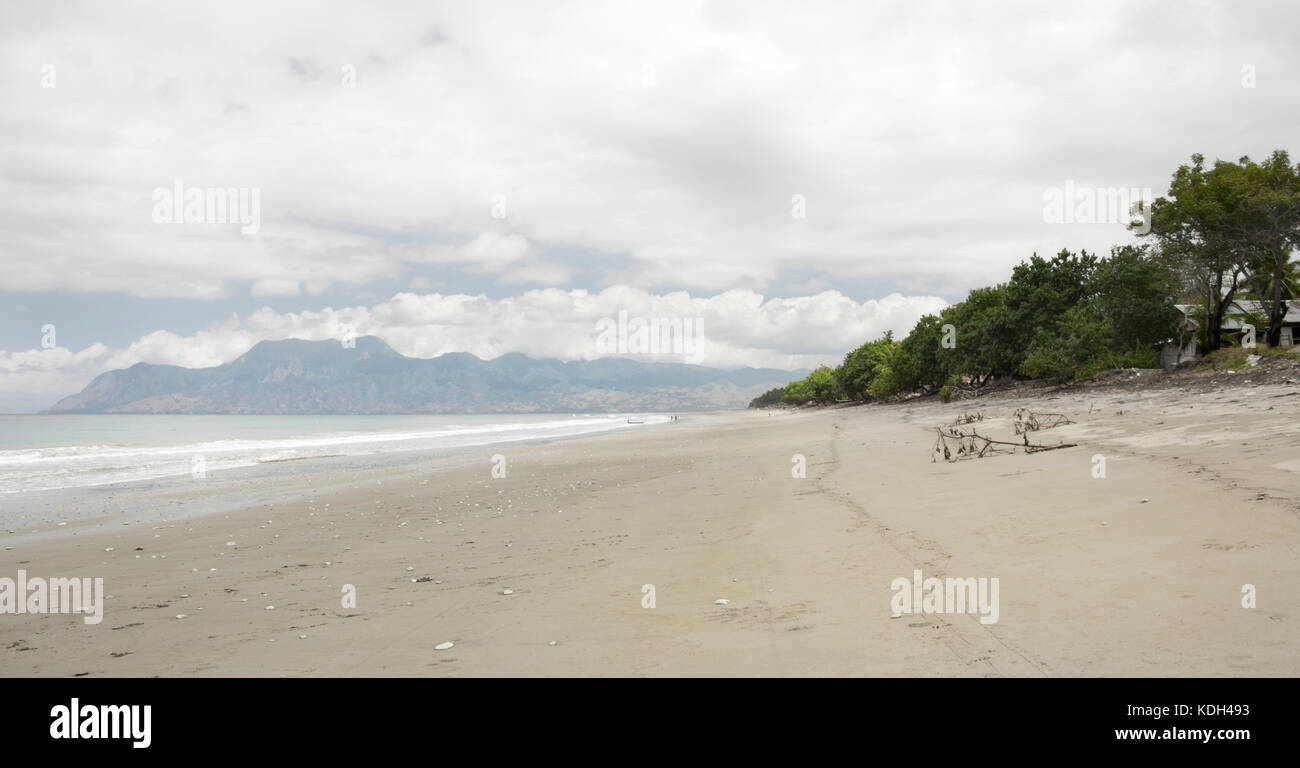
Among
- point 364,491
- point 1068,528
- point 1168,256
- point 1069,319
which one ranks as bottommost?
point 364,491

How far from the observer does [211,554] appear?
34.4 ft

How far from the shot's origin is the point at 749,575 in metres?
7.40

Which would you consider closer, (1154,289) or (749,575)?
(749,575)

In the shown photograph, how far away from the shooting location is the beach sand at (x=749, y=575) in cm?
468

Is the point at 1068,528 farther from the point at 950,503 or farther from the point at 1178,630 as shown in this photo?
the point at 1178,630

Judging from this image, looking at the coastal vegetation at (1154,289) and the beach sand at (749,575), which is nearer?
the beach sand at (749,575)

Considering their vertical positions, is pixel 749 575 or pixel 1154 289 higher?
pixel 1154 289

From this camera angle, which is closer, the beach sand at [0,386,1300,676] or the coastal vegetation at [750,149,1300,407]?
the beach sand at [0,386,1300,676]

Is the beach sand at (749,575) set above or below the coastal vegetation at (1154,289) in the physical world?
below

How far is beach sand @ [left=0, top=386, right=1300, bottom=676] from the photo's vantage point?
4.68 meters

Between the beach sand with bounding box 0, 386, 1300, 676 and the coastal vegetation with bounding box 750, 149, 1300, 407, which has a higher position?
the coastal vegetation with bounding box 750, 149, 1300, 407

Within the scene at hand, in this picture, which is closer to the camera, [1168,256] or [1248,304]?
[1168,256]

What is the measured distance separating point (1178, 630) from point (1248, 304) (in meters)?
70.1
